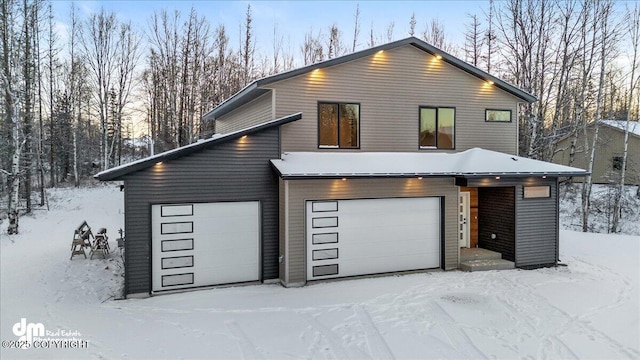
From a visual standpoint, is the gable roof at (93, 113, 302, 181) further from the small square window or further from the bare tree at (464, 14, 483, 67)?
the bare tree at (464, 14, 483, 67)

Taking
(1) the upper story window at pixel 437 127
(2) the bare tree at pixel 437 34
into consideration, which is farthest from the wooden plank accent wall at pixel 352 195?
(2) the bare tree at pixel 437 34

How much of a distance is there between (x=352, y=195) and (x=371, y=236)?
1150 millimetres

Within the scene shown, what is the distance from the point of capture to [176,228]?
27.2 feet

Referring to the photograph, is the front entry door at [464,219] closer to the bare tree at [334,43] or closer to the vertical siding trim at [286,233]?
the vertical siding trim at [286,233]

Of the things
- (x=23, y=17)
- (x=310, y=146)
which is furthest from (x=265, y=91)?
(x=23, y=17)

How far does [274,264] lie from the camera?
9094mm

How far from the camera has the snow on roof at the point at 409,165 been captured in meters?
8.87

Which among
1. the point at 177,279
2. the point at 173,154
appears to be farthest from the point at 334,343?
the point at 173,154

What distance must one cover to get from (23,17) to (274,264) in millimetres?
15763

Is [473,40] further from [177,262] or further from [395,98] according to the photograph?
[177,262]

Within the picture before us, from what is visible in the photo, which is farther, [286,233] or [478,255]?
[478,255]

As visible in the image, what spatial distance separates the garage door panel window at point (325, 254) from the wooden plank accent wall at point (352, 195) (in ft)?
1.18

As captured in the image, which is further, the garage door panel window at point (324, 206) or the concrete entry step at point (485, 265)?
the concrete entry step at point (485, 265)

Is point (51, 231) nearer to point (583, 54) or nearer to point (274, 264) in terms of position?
point (274, 264)
